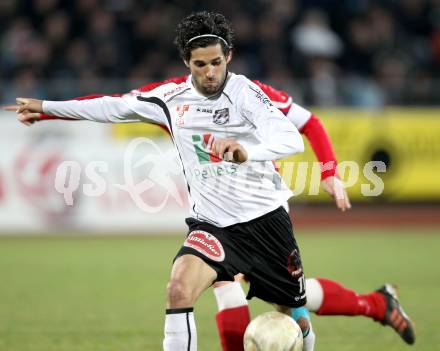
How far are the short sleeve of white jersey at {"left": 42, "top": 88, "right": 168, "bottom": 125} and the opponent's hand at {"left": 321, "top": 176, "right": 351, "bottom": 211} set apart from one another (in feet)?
3.63

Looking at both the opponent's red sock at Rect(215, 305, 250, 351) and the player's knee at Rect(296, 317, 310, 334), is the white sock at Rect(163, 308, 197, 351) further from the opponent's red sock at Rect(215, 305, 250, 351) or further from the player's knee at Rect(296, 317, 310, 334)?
the player's knee at Rect(296, 317, 310, 334)

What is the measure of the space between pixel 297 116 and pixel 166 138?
808 centimetres

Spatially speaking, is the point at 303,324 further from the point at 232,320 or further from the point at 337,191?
the point at 337,191

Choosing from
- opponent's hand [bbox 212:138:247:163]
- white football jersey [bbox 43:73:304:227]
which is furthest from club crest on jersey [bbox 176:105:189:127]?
opponent's hand [bbox 212:138:247:163]

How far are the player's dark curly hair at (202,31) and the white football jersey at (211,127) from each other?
0.22 metres

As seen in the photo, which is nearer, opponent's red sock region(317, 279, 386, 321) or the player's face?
the player's face

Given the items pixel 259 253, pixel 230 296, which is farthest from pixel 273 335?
pixel 230 296

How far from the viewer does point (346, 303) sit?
602 centimetres

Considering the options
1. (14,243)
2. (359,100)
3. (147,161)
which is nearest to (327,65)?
(359,100)

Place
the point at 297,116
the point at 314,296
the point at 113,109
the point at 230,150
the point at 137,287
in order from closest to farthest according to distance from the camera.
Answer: the point at 230,150 → the point at 113,109 → the point at 297,116 → the point at 314,296 → the point at 137,287

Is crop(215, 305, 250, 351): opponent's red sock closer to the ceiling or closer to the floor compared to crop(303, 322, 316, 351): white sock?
closer to the ceiling

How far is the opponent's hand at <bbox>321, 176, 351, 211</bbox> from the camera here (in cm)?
539

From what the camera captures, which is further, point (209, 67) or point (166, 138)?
point (166, 138)

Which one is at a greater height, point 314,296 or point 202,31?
point 202,31
